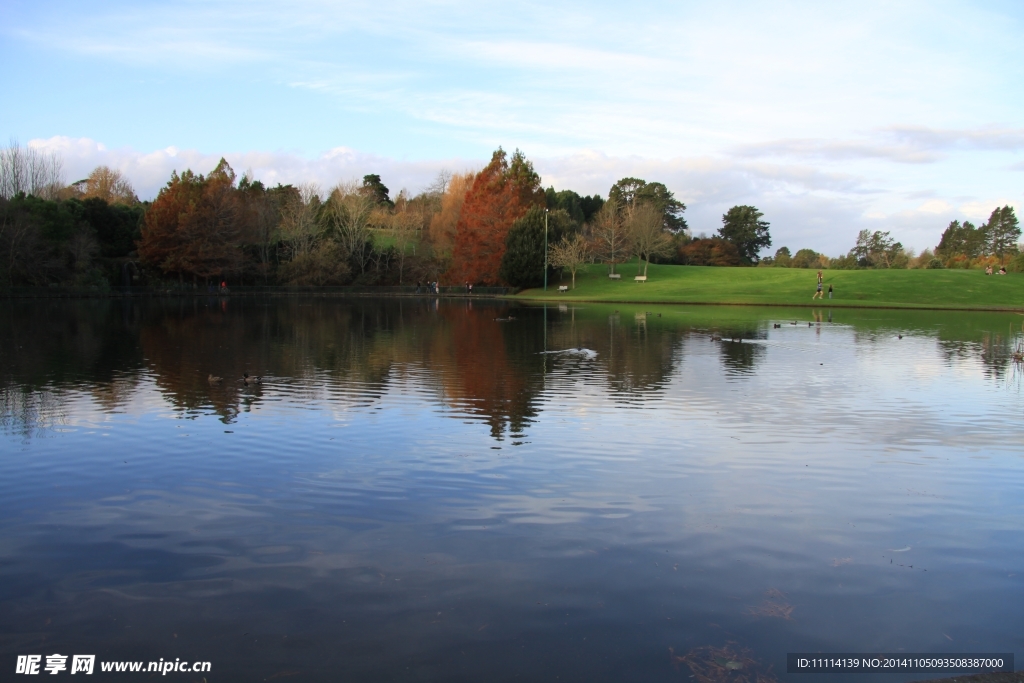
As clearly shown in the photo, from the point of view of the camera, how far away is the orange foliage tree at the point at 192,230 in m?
72.7

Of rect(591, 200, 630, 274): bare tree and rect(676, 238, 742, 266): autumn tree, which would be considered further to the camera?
rect(676, 238, 742, 266): autumn tree

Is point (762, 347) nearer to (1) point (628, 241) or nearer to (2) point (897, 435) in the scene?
(2) point (897, 435)

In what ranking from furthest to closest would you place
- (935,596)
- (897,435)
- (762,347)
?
1. (762,347)
2. (897,435)
3. (935,596)

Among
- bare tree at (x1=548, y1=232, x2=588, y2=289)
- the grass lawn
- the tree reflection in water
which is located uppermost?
bare tree at (x1=548, y1=232, x2=588, y2=289)

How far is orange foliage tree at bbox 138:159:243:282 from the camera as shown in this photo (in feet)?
A: 238

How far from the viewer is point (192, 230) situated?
7288cm

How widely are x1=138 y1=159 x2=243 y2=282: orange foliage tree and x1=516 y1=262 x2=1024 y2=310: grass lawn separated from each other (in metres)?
29.7

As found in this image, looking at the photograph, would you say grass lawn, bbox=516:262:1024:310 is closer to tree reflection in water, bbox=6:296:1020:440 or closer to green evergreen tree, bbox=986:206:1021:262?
tree reflection in water, bbox=6:296:1020:440

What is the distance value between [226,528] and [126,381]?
11361mm

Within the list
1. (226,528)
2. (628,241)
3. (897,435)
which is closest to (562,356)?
(897,435)

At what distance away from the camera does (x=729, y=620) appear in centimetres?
590

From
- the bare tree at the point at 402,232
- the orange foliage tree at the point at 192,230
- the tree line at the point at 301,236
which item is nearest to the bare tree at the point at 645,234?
the tree line at the point at 301,236

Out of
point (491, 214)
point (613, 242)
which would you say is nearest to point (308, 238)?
point (491, 214)

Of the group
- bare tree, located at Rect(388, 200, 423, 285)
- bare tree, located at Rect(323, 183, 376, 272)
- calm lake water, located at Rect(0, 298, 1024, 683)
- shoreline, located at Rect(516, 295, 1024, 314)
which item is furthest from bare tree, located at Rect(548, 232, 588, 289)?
calm lake water, located at Rect(0, 298, 1024, 683)
